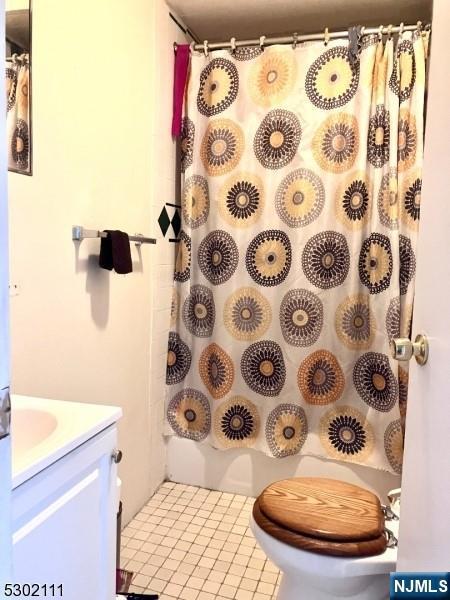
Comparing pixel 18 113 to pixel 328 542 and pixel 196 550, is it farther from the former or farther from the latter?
pixel 196 550

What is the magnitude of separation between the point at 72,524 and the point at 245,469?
157 centimetres

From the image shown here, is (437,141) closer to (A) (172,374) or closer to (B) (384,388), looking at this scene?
(B) (384,388)

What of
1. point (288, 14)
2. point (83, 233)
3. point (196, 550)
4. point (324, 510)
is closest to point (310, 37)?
point (288, 14)

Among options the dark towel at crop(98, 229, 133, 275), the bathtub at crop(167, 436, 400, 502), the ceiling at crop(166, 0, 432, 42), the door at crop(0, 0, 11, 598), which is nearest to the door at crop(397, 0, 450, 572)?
the door at crop(0, 0, 11, 598)

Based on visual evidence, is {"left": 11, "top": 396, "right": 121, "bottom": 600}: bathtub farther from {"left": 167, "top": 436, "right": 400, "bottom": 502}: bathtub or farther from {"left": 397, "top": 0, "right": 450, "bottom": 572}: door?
{"left": 167, "top": 436, "right": 400, "bottom": 502}: bathtub

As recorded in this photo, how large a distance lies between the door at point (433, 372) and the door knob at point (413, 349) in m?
0.02

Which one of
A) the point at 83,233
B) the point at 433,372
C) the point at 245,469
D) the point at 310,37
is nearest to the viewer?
the point at 433,372

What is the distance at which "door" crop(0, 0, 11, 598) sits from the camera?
524 mm

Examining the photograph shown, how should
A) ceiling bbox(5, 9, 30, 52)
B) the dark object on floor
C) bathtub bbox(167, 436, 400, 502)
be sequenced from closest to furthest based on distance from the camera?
1. ceiling bbox(5, 9, 30, 52)
2. the dark object on floor
3. bathtub bbox(167, 436, 400, 502)

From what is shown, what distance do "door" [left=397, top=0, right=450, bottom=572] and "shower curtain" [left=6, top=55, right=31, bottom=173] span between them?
3.46ft

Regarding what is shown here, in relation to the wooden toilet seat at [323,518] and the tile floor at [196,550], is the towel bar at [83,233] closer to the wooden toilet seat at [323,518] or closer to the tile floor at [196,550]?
the wooden toilet seat at [323,518]

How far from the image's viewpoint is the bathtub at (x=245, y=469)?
2.22 meters

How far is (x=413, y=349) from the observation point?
0.92 m

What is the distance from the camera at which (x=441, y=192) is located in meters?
0.86
